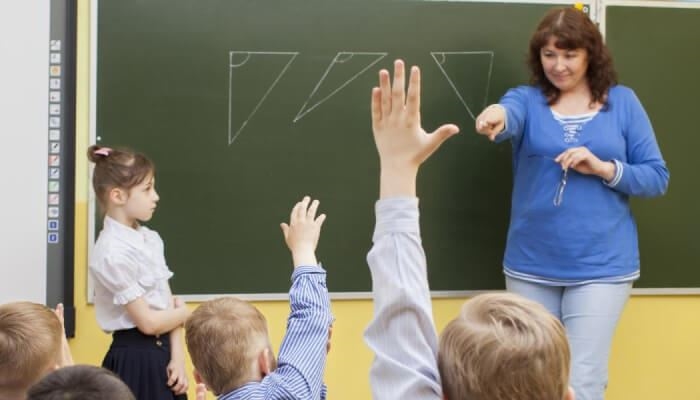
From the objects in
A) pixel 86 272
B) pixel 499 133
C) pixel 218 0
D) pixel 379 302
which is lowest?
pixel 86 272

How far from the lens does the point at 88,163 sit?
3510 millimetres

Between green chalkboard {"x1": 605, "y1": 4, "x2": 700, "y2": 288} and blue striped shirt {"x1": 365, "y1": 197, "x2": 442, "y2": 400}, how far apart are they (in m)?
2.61

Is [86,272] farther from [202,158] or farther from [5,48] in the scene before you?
[5,48]

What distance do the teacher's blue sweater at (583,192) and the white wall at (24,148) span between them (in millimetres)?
1807

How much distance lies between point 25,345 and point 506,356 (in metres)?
1.12

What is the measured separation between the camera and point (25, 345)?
1.92 metres

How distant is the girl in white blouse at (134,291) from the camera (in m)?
2.89

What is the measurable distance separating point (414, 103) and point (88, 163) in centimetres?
238

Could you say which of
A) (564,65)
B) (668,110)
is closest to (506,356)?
(564,65)

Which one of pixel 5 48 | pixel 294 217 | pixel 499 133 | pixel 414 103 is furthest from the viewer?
pixel 5 48

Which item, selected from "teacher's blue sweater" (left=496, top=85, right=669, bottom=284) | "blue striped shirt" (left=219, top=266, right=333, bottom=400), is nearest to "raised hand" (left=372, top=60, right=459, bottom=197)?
"blue striped shirt" (left=219, top=266, right=333, bottom=400)

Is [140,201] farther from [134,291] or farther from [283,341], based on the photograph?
[283,341]

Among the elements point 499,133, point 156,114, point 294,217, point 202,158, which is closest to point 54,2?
point 156,114

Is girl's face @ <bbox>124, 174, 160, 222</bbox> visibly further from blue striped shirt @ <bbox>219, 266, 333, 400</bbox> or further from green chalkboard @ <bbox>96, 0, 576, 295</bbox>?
blue striped shirt @ <bbox>219, 266, 333, 400</bbox>
